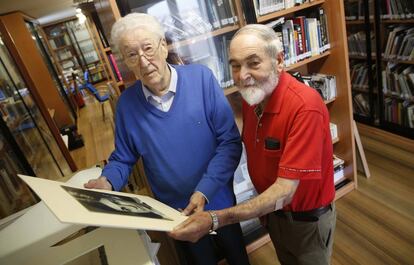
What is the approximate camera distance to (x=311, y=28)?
200 cm

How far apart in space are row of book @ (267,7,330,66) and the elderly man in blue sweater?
3.28 feet

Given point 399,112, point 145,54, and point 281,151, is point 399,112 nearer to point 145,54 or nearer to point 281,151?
point 281,151

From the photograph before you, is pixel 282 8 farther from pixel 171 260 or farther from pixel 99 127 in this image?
pixel 99 127

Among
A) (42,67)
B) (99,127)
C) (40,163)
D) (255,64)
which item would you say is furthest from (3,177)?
(42,67)

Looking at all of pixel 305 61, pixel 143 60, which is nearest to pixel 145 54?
pixel 143 60

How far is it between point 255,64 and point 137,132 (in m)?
0.56

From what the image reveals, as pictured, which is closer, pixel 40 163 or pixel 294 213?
pixel 294 213

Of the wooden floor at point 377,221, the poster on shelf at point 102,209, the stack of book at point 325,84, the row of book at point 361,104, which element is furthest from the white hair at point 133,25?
the row of book at point 361,104

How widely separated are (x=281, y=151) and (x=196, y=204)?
363 millimetres

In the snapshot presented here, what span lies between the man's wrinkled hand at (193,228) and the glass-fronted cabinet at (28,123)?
2.64 meters

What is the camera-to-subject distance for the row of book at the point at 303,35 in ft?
6.46

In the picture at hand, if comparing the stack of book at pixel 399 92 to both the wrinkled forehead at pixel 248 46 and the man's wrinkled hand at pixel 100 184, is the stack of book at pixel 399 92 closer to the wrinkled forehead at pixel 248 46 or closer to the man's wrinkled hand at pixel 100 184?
the wrinkled forehead at pixel 248 46

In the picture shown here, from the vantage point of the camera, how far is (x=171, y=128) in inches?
45.4

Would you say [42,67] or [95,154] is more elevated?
[42,67]
